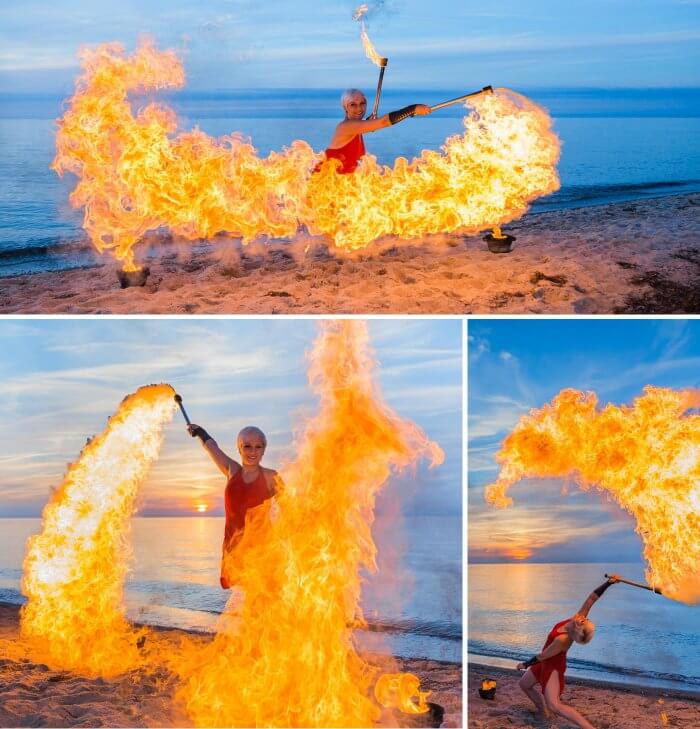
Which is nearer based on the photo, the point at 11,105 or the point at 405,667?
the point at 405,667

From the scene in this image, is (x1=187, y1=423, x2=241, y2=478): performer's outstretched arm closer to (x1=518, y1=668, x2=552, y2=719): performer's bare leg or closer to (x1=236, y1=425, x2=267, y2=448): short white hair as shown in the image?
(x1=236, y1=425, x2=267, y2=448): short white hair

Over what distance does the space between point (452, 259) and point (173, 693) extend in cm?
519

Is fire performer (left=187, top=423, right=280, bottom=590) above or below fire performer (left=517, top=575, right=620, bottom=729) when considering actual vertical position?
above

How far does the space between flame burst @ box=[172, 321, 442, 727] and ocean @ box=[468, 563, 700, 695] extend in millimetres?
1380

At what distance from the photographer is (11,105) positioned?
725 inches

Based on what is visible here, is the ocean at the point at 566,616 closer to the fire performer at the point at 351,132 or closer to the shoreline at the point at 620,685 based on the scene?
the shoreline at the point at 620,685

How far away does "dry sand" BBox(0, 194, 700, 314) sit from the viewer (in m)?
9.23

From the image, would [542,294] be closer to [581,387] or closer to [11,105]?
[581,387]

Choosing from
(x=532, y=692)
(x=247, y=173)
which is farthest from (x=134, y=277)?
(x=532, y=692)

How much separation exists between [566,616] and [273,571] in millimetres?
3018

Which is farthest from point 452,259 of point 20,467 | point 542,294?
point 20,467

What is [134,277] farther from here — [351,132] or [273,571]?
[273,571]

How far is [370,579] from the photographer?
8.62 m

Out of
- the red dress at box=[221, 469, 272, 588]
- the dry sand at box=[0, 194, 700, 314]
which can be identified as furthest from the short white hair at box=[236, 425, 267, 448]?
the dry sand at box=[0, 194, 700, 314]
